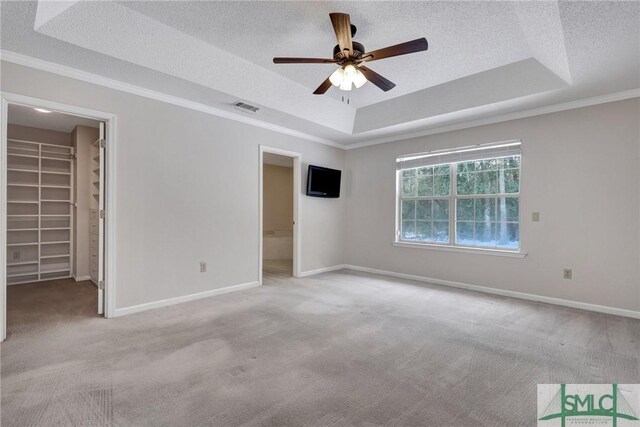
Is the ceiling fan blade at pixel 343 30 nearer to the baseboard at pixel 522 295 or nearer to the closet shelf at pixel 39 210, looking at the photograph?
the baseboard at pixel 522 295

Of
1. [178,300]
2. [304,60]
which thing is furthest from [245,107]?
[178,300]

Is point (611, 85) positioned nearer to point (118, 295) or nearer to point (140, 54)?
point (140, 54)

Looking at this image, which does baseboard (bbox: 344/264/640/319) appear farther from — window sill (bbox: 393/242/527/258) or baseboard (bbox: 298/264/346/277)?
baseboard (bbox: 298/264/346/277)

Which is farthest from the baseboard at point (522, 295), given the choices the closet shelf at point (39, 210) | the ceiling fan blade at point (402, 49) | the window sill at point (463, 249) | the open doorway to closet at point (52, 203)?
the closet shelf at point (39, 210)

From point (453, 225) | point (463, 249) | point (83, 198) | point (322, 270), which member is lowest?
point (322, 270)

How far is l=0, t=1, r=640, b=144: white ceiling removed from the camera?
7.57 feet

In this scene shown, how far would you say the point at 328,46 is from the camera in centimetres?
296

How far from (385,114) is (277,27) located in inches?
93.3

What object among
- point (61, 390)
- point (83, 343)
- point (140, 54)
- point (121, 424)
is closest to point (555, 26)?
point (140, 54)

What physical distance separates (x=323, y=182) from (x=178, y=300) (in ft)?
9.71

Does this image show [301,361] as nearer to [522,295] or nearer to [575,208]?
[522,295]

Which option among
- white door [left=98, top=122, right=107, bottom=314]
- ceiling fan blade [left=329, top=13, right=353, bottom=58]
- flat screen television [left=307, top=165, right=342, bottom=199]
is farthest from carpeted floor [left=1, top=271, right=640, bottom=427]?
ceiling fan blade [left=329, top=13, right=353, bottom=58]

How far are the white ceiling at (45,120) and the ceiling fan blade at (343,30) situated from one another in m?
3.59

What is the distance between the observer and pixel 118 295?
3234 millimetres
